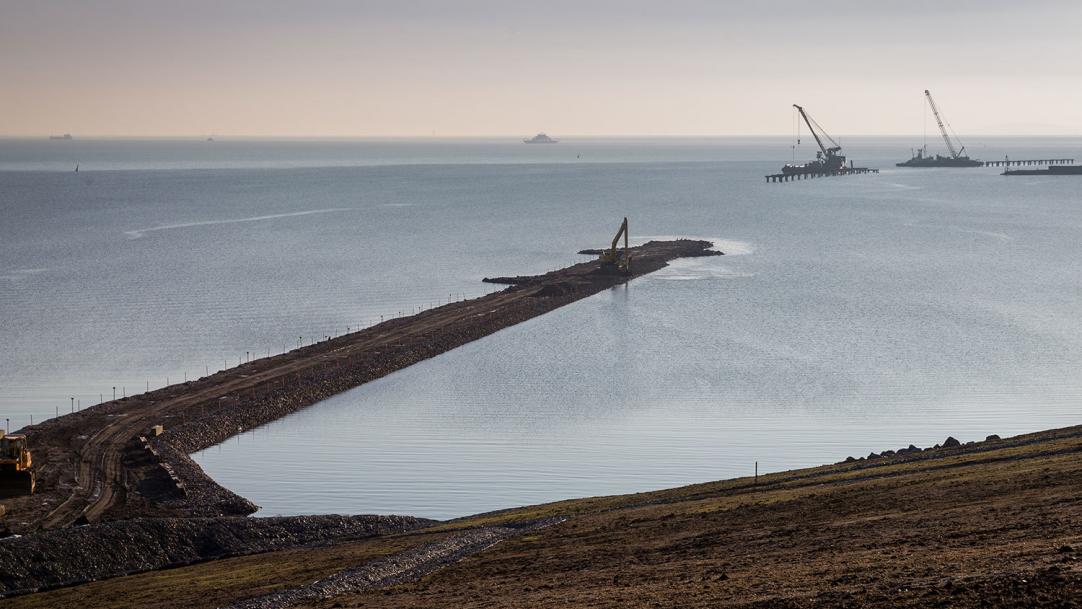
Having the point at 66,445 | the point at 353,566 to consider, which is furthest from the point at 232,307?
the point at 353,566

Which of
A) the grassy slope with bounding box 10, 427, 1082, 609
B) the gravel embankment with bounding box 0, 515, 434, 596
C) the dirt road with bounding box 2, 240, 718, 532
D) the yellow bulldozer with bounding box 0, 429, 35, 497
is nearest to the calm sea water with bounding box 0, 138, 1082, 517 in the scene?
the dirt road with bounding box 2, 240, 718, 532

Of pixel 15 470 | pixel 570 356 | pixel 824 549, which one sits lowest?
pixel 570 356

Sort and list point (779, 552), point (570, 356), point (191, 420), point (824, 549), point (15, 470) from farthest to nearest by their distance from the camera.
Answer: point (570, 356) → point (191, 420) → point (15, 470) → point (779, 552) → point (824, 549)

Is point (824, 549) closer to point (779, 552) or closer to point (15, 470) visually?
point (779, 552)

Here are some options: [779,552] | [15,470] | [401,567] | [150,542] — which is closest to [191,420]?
[15,470]

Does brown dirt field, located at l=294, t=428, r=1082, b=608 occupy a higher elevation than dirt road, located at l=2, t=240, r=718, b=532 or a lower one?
higher

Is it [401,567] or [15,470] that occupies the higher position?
[15,470]

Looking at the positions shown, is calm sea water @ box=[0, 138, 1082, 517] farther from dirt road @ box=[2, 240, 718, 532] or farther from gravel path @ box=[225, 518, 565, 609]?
gravel path @ box=[225, 518, 565, 609]

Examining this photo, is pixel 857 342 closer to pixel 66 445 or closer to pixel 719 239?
pixel 66 445

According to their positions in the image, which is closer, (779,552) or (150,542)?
(779,552)
